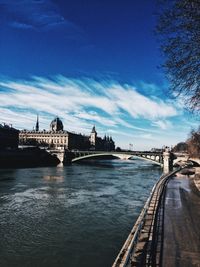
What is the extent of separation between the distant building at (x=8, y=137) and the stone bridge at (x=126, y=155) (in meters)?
21.8

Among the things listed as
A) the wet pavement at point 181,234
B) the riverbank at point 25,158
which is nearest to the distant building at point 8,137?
the riverbank at point 25,158

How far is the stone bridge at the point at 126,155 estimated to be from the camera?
82562mm

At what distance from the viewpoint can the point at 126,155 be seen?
91.2 meters

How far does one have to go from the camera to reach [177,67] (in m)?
11.6

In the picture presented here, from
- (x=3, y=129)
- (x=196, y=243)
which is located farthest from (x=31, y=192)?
(x=3, y=129)

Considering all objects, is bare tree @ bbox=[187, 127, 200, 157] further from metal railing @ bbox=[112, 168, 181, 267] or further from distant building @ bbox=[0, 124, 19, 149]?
distant building @ bbox=[0, 124, 19, 149]

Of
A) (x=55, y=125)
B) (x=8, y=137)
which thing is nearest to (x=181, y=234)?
(x=8, y=137)

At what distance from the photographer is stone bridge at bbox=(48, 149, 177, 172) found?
8256 cm

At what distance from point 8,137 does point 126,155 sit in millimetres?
53193

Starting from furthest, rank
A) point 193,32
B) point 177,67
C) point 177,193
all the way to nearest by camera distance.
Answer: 1. point 177,193
2. point 177,67
3. point 193,32

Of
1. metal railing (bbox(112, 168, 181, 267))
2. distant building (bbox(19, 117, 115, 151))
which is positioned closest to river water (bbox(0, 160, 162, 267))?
metal railing (bbox(112, 168, 181, 267))

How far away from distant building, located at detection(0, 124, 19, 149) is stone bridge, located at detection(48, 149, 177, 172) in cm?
2176

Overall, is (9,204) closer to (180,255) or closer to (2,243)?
(2,243)

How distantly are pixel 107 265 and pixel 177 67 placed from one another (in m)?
8.65
